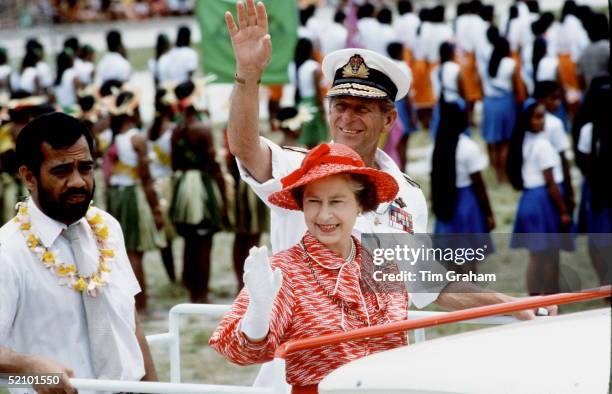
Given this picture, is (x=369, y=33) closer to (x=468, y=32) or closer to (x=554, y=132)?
(x=468, y=32)

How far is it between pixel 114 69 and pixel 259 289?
12824mm


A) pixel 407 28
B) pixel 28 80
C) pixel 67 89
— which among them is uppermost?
pixel 407 28

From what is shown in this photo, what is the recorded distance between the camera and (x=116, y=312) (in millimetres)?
4133

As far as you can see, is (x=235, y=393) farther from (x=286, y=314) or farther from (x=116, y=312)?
(x=116, y=312)

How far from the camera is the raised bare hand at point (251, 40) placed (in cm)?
380

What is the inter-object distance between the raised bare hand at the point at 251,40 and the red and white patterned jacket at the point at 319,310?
0.65 metres

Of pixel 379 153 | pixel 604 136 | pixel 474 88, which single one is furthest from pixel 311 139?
pixel 379 153

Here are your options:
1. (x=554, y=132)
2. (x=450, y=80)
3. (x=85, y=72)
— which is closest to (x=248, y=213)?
(x=554, y=132)

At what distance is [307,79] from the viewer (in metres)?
14.3

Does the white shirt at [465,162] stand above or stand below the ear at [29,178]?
above

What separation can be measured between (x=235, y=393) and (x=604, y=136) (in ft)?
18.8

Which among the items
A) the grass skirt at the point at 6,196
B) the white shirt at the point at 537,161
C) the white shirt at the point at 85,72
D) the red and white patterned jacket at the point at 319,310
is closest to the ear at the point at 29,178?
the red and white patterned jacket at the point at 319,310

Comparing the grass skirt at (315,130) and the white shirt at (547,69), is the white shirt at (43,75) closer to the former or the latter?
the grass skirt at (315,130)

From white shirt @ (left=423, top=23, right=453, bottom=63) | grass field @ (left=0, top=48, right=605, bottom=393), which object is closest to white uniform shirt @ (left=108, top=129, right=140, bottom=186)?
grass field @ (left=0, top=48, right=605, bottom=393)
